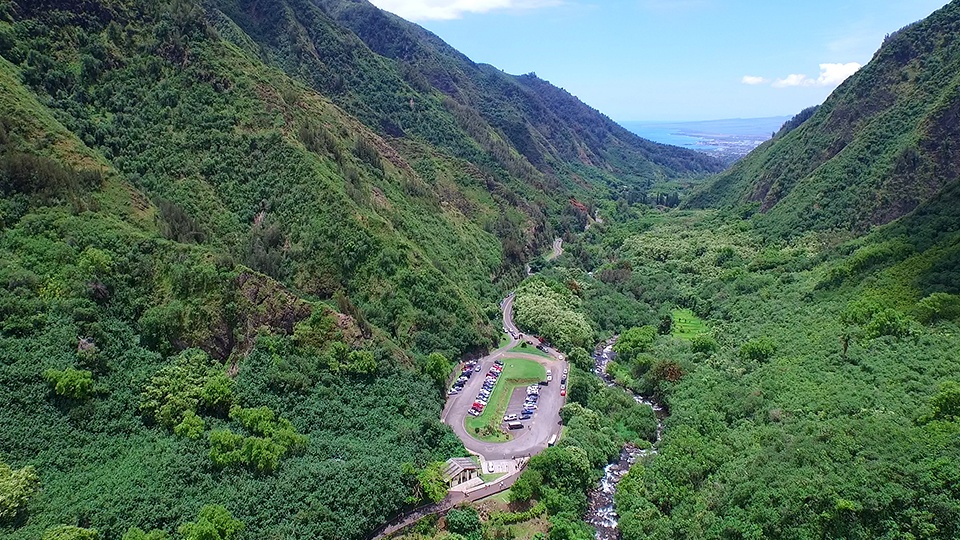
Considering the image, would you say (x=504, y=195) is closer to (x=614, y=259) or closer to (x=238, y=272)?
(x=614, y=259)

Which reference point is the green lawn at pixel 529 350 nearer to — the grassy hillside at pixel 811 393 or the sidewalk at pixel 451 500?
the grassy hillside at pixel 811 393

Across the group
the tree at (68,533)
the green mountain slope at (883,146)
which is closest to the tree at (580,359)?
the tree at (68,533)

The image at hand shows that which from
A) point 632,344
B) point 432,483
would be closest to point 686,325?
point 632,344

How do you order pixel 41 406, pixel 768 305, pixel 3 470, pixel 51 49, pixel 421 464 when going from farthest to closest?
pixel 768 305
pixel 51 49
pixel 421 464
pixel 41 406
pixel 3 470

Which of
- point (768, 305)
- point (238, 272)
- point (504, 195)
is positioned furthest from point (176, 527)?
point (504, 195)

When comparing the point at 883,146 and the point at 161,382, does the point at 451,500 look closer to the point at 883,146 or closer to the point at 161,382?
the point at 161,382

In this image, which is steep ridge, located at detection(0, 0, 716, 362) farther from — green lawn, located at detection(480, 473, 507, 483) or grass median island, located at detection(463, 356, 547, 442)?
green lawn, located at detection(480, 473, 507, 483)
